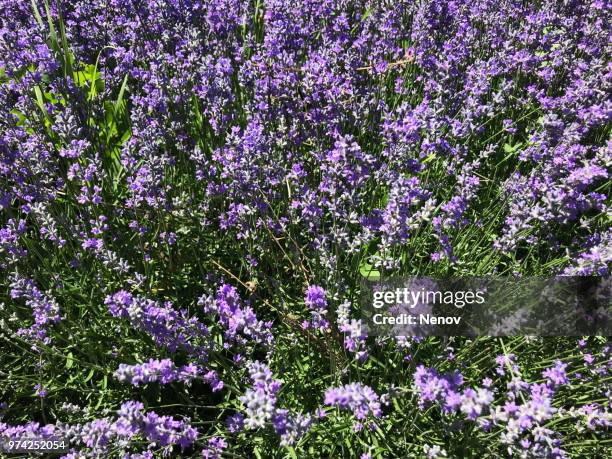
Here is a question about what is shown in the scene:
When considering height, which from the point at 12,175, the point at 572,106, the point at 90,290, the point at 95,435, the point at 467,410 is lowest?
the point at 95,435

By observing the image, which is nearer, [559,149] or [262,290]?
[559,149]

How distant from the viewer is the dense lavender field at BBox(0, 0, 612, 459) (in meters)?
2.03

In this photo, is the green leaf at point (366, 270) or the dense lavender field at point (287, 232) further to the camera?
the green leaf at point (366, 270)

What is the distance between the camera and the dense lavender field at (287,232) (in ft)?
6.67

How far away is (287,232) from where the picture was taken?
2.68 metres

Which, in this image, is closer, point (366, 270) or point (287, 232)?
point (287, 232)

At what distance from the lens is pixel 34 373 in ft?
8.93

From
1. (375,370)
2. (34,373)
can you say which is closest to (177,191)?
(34,373)

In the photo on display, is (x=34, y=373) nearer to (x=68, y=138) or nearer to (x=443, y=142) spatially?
(x=68, y=138)

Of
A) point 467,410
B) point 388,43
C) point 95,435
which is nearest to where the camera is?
point 467,410

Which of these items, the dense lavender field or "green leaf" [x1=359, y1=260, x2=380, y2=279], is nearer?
the dense lavender field

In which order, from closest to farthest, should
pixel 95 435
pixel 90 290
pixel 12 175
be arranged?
pixel 95 435 → pixel 12 175 → pixel 90 290

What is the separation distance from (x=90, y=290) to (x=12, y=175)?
78cm

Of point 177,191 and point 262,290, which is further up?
point 177,191
